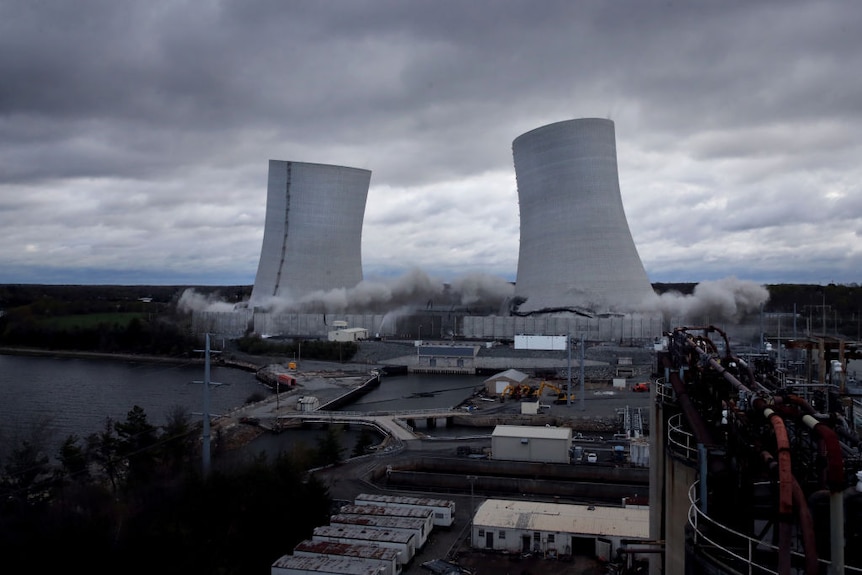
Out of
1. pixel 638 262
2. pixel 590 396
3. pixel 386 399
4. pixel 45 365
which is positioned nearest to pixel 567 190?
pixel 638 262

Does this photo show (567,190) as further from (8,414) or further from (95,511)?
(95,511)

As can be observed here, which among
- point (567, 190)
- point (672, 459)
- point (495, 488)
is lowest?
point (495, 488)

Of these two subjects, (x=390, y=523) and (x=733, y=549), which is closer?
(x=733, y=549)

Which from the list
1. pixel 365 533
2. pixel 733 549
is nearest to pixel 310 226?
pixel 365 533

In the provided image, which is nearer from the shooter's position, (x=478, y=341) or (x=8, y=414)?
(x=8, y=414)

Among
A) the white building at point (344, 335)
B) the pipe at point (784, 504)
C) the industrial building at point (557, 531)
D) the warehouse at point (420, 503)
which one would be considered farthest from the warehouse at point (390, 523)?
the white building at point (344, 335)

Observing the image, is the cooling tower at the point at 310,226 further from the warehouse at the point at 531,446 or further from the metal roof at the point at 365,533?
the metal roof at the point at 365,533

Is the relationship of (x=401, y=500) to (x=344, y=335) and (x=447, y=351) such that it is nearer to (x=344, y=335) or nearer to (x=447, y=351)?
(x=447, y=351)
